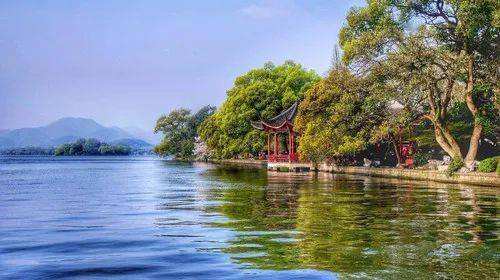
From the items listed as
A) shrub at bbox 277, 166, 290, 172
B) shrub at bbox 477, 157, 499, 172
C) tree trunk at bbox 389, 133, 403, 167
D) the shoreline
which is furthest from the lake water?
shrub at bbox 277, 166, 290, 172

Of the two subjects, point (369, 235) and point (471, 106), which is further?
point (471, 106)

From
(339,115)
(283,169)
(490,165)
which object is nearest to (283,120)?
(283,169)

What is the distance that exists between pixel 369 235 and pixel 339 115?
1215 inches

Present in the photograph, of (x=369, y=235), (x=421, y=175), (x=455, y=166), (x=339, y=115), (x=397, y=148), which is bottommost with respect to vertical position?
(x=369, y=235)

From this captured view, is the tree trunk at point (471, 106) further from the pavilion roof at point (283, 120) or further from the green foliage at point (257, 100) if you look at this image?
the green foliage at point (257, 100)

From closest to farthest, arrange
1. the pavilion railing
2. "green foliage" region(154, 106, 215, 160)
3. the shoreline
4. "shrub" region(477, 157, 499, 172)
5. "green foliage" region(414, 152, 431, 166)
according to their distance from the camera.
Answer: the shoreline → "shrub" region(477, 157, 499, 172) → "green foliage" region(414, 152, 431, 166) → the pavilion railing → "green foliage" region(154, 106, 215, 160)

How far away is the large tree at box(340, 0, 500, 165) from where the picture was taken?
32.8 meters

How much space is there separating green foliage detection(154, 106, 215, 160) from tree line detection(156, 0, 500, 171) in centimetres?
7490

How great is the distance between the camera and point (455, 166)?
3397 cm

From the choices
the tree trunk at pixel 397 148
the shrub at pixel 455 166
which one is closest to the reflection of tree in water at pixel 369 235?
the shrub at pixel 455 166

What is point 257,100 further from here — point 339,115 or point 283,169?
point 339,115

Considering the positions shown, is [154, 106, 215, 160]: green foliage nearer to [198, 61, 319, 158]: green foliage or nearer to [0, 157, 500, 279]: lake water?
[198, 61, 319, 158]: green foliage

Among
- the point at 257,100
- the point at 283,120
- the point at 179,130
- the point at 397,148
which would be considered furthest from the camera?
the point at 179,130

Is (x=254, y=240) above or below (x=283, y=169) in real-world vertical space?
below
